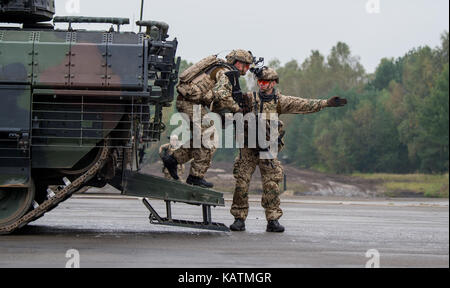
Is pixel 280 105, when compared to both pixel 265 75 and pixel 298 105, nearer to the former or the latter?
pixel 298 105

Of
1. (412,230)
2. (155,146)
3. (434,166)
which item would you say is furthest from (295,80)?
(412,230)

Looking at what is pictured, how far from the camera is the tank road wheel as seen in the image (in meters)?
13.2

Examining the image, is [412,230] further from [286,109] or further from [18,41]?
[18,41]

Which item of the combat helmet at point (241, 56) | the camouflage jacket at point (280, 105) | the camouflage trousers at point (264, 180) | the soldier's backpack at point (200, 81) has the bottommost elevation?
the camouflage trousers at point (264, 180)

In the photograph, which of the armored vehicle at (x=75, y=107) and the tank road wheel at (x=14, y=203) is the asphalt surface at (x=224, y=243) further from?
the armored vehicle at (x=75, y=107)

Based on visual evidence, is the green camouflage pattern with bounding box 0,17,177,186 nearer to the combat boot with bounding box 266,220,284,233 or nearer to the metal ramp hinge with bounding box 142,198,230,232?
the metal ramp hinge with bounding box 142,198,230,232

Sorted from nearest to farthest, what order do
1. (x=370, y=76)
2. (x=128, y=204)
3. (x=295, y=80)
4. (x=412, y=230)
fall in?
(x=412, y=230) < (x=128, y=204) < (x=295, y=80) < (x=370, y=76)

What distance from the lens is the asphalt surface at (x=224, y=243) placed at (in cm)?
1033

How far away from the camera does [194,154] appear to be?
13836 millimetres

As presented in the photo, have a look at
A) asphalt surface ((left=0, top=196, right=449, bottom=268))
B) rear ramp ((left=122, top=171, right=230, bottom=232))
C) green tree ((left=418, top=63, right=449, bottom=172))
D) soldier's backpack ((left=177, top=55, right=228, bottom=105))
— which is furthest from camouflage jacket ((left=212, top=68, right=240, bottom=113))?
green tree ((left=418, top=63, right=449, bottom=172))

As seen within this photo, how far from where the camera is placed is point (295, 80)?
97938 mm

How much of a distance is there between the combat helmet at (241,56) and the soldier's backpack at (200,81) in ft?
0.70

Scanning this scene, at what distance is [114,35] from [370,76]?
95313mm

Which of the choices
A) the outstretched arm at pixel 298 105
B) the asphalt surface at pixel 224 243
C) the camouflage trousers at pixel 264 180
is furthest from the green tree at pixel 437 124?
the camouflage trousers at pixel 264 180
